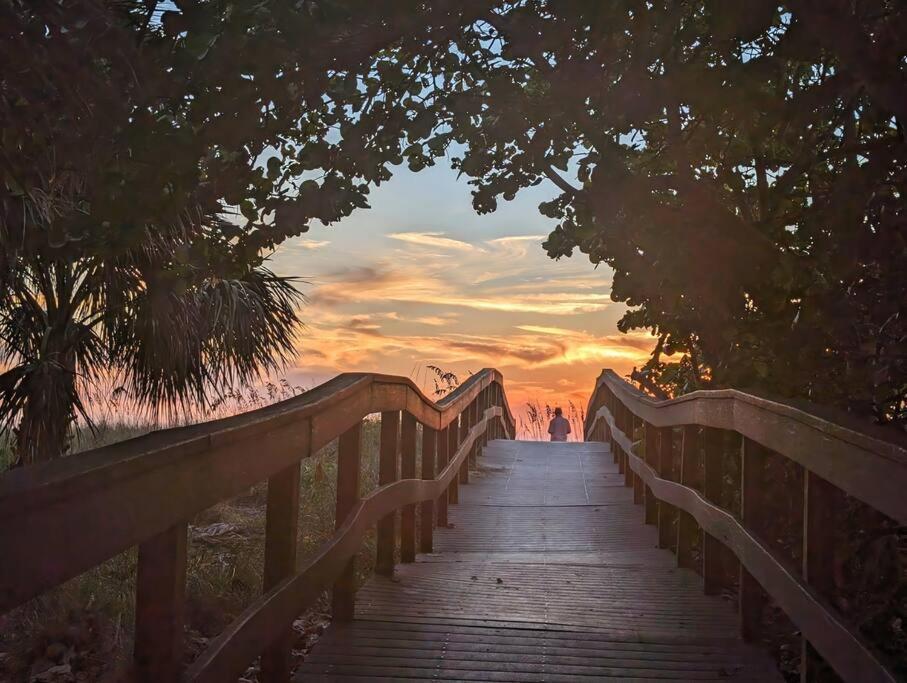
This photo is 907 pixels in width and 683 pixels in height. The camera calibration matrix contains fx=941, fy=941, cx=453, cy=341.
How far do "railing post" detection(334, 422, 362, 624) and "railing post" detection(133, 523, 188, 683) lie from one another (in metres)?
1.88

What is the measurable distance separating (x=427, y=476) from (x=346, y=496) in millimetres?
2224

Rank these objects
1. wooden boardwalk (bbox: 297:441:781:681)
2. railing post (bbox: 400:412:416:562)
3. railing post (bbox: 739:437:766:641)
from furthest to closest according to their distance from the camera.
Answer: railing post (bbox: 400:412:416:562)
railing post (bbox: 739:437:766:641)
wooden boardwalk (bbox: 297:441:781:681)

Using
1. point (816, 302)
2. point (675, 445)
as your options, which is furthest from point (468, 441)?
point (816, 302)

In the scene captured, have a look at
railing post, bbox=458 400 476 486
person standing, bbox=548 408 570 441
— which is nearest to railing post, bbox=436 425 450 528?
railing post, bbox=458 400 476 486

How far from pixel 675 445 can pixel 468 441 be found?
2211 mm

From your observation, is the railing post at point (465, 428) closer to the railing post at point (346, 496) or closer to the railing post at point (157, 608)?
the railing post at point (346, 496)

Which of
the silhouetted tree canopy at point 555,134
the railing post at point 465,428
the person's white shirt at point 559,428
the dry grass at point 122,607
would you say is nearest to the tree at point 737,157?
the silhouetted tree canopy at point 555,134

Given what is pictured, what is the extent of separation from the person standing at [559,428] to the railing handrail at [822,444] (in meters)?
15.1

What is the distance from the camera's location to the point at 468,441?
9.36m

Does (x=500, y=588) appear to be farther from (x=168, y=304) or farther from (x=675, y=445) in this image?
(x=168, y=304)

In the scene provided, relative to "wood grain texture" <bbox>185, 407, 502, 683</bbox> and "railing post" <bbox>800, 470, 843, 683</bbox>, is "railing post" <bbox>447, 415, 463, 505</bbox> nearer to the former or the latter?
"wood grain texture" <bbox>185, 407, 502, 683</bbox>

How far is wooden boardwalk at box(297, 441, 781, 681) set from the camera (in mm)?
3820

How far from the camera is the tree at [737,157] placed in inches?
134

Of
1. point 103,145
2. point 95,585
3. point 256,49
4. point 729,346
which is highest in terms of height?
point 256,49
